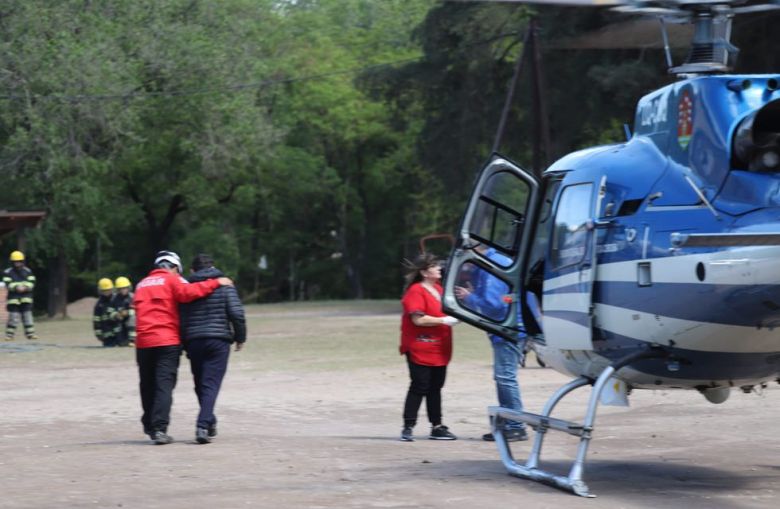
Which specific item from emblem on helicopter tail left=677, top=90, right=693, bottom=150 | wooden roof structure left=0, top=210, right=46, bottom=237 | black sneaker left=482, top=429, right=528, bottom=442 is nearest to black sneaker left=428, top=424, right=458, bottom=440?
black sneaker left=482, top=429, right=528, bottom=442

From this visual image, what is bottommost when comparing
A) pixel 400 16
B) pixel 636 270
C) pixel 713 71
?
pixel 636 270

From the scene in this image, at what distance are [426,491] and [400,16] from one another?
6341 centimetres

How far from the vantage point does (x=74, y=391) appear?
17984 mm

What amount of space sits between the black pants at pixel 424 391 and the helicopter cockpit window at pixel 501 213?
189 cm

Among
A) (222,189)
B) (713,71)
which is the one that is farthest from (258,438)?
(222,189)

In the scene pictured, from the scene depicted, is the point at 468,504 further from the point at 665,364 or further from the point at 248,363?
the point at 248,363

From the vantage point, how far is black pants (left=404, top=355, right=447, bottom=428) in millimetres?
12625

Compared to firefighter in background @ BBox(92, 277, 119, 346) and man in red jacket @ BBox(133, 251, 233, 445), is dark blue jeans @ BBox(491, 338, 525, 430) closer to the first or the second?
man in red jacket @ BBox(133, 251, 233, 445)

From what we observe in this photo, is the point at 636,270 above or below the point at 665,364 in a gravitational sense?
above

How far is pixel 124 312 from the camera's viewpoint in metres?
26.4

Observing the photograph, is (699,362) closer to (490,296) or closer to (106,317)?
(490,296)

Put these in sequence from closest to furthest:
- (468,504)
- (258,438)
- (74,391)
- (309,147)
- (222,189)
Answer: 1. (468,504)
2. (258,438)
3. (74,391)
4. (222,189)
5. (309,147)

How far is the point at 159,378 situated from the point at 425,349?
2617 mm

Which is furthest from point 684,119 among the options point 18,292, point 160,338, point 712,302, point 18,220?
point 18,220
